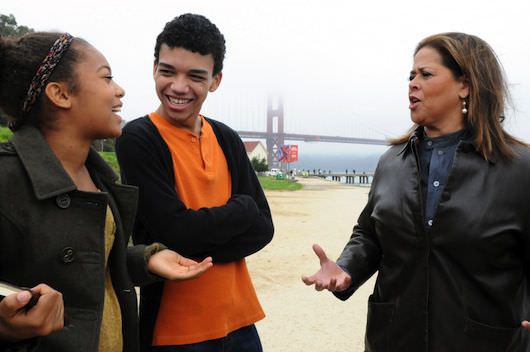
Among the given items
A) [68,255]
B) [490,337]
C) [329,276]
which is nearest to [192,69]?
[68,255]

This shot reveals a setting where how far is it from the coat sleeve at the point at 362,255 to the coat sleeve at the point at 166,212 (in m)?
0.57

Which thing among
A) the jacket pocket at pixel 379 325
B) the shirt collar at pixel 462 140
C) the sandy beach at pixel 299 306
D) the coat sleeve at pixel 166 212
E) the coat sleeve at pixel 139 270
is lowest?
the sandy beach at pixel 299 306

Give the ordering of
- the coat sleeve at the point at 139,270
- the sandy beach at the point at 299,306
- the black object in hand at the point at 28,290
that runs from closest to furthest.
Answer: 1. the black object in hand at the point at 28,290
2. the coat sleeve at the point at 139,270
3. the sandy beach at the point at 299,306

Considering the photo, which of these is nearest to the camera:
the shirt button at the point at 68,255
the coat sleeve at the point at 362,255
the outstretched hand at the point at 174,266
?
the shirt button at the point at 68,255

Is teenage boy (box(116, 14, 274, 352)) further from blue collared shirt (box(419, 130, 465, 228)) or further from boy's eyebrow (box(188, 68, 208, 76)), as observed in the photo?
blue collared shirt (box(419, 130, 465, 228))

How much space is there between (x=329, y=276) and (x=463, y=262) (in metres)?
0.54

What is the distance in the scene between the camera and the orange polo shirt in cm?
182

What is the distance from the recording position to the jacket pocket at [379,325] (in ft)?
6.49

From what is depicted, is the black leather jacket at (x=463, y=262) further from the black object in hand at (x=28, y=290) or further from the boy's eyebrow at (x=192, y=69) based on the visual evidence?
the black object in hand at (x=28, y=290)

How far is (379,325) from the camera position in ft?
6.63

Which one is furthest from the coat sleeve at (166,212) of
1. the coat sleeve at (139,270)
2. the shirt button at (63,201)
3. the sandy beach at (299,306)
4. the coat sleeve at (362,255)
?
the sandy beach at (299,306)

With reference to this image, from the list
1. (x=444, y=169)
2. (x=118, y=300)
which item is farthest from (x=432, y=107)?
(x=118, y=300)

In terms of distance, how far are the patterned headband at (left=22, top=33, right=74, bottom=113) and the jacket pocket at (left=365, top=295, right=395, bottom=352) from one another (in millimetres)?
1522

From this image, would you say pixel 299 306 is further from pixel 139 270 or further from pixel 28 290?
pixel 28 290
